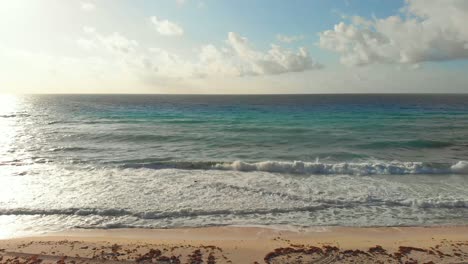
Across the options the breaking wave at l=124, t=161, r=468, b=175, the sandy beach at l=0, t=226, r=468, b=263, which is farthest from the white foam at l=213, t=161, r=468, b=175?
the sandy beach at l=0, t=226, r=468, b=263

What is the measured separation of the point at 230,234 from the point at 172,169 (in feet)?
27.2

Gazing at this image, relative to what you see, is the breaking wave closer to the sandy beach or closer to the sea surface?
the sea surface

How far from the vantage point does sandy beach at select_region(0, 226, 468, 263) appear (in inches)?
270

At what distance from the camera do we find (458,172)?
Result: 15094 mm

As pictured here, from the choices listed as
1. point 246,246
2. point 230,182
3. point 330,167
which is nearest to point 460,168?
point 330,167

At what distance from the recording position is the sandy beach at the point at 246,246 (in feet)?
22.5

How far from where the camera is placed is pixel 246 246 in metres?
7.48

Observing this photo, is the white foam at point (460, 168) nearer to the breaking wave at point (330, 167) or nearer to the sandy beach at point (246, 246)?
the breaking wave at point (330, 167)

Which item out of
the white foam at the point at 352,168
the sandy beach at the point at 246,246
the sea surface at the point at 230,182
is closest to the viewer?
the sandy beach at the point at 246,246

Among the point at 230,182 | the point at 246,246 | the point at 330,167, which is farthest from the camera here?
the point at 330,167

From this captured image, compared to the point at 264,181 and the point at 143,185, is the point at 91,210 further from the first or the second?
the point at 264,181

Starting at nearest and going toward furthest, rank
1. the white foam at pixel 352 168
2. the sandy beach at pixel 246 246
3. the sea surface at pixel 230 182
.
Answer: the sandy beach at pixel 246 246, the sea surface at pixel 230 182, the white foam at pixel 352 168

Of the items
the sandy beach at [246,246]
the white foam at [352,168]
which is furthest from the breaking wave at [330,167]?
the sandy beach at [246,246]

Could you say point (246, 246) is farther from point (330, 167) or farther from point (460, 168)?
point (460, 168)
